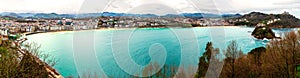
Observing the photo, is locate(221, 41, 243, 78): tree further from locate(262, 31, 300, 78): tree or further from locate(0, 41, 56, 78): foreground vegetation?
locate(0, 41, 56, 78): foreground vegetation

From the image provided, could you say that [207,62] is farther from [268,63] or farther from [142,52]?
[142,52]

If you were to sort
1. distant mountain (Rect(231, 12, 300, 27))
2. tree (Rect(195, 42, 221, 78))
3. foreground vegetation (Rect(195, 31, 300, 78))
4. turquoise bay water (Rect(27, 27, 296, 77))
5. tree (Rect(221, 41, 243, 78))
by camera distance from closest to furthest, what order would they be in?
tree (Rect(195, 42, 221, 78)) < foreground vegetation (Rect(195, 31, 300, 78)) < tree (Rect(221, 41, 243, 78)) < turquoise bay water (Rect(27, 27, 296, 77)) < distant mountain (Rect(231, 12, 300, 27))

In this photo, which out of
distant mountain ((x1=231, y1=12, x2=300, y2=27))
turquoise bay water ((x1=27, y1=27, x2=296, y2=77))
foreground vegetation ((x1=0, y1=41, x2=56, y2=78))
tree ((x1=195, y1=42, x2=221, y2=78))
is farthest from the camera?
distant mountain ((x1=231, y1=12, x2=300, y2=27))

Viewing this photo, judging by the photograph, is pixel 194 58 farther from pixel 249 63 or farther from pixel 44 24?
pixel 44 24

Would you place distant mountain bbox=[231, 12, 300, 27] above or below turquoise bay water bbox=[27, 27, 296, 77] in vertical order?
above

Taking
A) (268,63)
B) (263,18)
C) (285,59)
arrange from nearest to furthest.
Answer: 1. (285,59)
2. (268,63)
3. (263,18)

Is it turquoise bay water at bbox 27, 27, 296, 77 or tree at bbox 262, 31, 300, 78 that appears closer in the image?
tree at bbox 262, 31, 300, 78

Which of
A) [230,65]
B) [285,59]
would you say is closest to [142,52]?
[230,65]

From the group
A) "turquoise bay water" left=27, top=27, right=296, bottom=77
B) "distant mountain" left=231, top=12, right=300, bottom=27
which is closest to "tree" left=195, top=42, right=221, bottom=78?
"turquoise bay water" left=27, top=27, right=296, bottom=77

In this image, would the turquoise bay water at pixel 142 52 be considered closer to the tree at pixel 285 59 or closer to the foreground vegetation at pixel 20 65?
the tree at pixel 285 59
